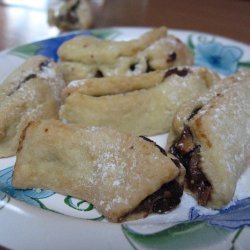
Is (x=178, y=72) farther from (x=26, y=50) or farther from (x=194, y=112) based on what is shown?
(x=26, y=50)

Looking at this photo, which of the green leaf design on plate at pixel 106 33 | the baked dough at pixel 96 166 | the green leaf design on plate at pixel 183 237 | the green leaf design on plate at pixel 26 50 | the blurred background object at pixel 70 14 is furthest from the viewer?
the blurred background object at pixel 70 14

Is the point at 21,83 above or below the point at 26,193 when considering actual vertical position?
above

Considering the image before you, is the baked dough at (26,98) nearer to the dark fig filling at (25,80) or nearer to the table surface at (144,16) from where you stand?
the dark fig filling at (25,80)

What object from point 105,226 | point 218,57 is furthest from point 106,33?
point 105,226

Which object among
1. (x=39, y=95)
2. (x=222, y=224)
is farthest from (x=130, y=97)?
(x=222, y=224)

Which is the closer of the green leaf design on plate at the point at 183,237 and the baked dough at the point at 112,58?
the green leaf design on plate at the point at 183,237

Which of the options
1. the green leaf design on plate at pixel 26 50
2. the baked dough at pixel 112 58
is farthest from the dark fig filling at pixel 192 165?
the green leaf design on plate at pixel 26 50
